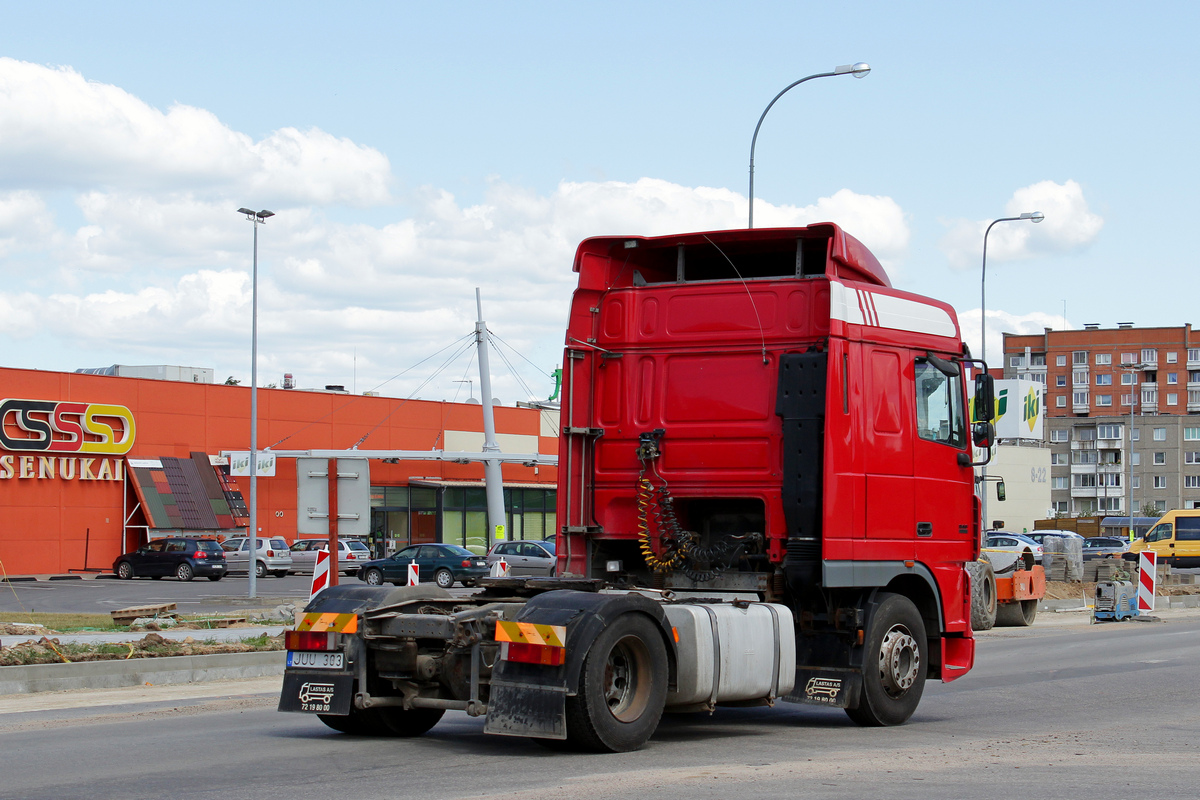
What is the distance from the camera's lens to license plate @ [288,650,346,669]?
9492 mm

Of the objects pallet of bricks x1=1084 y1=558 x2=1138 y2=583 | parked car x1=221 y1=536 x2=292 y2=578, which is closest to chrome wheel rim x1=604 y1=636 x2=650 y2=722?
pallet of bricks x1=1084 y1=558 x2=1138 y2=583

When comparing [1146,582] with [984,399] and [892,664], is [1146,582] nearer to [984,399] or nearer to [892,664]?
[984,399]

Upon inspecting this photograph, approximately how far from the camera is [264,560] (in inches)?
1882

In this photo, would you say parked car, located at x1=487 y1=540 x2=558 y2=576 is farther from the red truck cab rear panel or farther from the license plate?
the license plate

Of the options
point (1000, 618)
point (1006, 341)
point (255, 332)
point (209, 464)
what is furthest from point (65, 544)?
point (1006, 341)

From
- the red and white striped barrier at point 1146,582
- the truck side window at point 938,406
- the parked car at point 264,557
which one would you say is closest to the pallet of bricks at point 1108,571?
the red and white striped barrier at point 1146,582

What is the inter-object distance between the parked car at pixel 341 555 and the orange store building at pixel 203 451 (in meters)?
3.99

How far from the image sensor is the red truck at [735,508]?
9.47m

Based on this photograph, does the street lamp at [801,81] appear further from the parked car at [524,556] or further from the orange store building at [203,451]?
the orange store building at [203,451]

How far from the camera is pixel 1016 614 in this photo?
27641 millimetres

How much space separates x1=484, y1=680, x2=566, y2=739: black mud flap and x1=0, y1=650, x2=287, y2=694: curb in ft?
21.6

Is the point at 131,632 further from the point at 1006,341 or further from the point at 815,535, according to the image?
the point at 1006,341

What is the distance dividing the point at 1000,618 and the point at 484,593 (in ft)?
66.1

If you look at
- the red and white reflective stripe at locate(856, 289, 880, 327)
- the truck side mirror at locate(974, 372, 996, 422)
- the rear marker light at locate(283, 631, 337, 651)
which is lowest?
the rear marker light at locate(283, 631, 337, 651)
